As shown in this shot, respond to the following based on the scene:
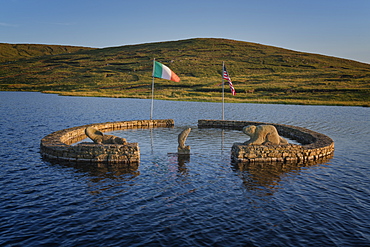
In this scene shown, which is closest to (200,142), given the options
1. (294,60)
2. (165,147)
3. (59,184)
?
(165,147)

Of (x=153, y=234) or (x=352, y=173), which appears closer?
(x=153, y=234)

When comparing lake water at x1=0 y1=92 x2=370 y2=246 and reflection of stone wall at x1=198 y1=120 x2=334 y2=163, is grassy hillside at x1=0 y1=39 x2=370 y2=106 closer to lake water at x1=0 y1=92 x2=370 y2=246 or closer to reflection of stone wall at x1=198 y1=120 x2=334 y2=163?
reflection of stone wall at x1=198 y1=120 x2=334 y2=163

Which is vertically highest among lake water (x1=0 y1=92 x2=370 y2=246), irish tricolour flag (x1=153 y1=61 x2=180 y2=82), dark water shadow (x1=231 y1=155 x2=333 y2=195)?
irish tricolour flag (x1=153 y1=61 x2=180 y2=82)

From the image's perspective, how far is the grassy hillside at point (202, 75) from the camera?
291ft

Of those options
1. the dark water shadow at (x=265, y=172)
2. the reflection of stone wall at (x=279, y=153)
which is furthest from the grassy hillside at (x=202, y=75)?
the dark water shadow at (x=265, y=172)

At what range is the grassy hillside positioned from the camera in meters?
88.6

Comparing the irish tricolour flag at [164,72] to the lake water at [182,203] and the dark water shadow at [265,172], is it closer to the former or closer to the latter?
the lake water at [182,203]

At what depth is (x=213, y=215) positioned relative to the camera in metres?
12.5

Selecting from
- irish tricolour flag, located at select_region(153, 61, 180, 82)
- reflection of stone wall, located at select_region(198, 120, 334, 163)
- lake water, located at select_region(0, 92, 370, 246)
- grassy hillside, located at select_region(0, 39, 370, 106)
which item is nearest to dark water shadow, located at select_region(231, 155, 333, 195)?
lake water, located at select_region(0, 92, 370, 246)

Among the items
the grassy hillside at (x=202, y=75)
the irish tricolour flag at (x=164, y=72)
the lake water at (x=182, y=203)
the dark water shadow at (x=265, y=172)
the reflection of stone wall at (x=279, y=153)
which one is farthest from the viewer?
the grassy hillside at (x=202, y=75)

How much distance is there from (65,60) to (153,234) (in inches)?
7852

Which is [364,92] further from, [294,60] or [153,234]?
[153,234]

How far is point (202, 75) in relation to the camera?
13038 centimetres

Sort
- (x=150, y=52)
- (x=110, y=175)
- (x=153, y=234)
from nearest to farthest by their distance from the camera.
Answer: (x=153, y=234) → (x=110, y=175) → (x=150, y=52)
